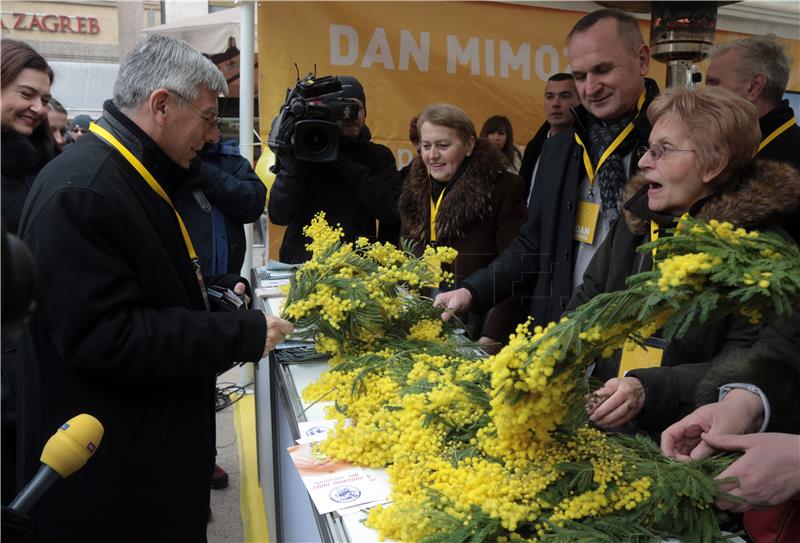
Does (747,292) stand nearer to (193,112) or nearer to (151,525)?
(193,112)

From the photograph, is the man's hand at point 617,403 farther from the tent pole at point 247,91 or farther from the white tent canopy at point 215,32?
the white tent canopy at point 215,32

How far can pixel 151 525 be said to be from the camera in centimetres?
186

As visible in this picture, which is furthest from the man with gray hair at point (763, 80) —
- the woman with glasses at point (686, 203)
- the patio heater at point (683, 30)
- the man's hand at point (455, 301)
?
the man's hand at point (455, 301)

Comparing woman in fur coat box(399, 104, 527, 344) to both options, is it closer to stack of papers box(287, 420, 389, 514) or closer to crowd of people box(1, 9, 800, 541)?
crowd of people box(1, 9, 800, 541)

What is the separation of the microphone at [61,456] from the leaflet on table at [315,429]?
59 cm

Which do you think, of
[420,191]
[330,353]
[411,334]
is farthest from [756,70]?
[330,353]

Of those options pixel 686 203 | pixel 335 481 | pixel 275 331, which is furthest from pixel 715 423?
pixel 275 331

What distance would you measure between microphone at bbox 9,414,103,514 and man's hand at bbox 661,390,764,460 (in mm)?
1136

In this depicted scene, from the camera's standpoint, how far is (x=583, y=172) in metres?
2.79

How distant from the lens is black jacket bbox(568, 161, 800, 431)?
61.6 inches

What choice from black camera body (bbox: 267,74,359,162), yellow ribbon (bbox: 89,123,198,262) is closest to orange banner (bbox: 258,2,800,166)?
black camera body (bbox: 267,74,359,162)

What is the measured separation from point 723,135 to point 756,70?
196 cm

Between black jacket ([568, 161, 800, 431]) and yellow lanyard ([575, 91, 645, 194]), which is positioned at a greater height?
yellow lanyard ([575, 91, 645, 194])

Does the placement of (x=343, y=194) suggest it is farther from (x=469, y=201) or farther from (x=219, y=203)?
(x=469, y=201)
